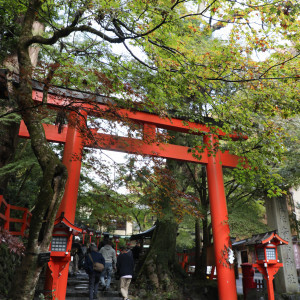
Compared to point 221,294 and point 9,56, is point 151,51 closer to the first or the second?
point 9,56

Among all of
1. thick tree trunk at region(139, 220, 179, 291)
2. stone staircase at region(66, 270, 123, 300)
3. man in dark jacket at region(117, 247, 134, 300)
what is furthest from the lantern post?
stone staircase at region(66, 270, 123, 300)

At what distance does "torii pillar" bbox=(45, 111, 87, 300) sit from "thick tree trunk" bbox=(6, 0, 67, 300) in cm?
137

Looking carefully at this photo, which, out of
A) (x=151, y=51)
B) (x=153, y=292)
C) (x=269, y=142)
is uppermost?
(x=151, y=51)

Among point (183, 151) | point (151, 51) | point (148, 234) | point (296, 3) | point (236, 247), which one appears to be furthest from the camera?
point (148, 234)

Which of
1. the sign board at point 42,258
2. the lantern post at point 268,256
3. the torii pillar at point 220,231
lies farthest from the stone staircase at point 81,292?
the lantern post at point 268,256

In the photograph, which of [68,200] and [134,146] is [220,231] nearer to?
[134,146]

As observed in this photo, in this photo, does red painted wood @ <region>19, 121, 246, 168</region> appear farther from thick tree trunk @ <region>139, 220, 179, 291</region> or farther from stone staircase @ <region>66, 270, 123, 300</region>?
stone staircase @ <region>66, 270, 123, 300</region>

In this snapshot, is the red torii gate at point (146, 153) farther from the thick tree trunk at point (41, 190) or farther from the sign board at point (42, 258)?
the sign board at point (42, 258)

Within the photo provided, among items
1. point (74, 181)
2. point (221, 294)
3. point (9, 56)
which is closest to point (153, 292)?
point (221, 294)

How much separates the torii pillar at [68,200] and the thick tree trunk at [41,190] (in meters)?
1.37

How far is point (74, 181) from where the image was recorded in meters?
7.46

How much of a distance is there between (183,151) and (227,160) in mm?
1793

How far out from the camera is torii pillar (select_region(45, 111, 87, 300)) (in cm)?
600

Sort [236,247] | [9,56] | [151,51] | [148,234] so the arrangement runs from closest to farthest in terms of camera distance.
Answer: [151,51] < [9,56] < [236,247] < [148,234]
